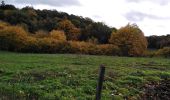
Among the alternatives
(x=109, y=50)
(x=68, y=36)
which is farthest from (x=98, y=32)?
(x=109, y=50)

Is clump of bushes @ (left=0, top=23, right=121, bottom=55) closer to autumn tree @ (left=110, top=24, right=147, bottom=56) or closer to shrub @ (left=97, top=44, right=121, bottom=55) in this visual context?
shrub @ (left=97, top=44, right=121, bottom=55)

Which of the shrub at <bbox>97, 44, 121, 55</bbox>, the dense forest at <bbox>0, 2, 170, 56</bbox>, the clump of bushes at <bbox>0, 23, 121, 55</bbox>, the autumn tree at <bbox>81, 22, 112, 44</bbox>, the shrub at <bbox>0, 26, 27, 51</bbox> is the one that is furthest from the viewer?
the autumn tree at <bbox>81, 22, 112, 44</bbox>

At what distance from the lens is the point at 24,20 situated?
97125 mm

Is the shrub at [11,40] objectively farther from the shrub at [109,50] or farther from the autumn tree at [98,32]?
the autumn tree at [98,32]

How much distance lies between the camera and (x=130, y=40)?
79.8 m

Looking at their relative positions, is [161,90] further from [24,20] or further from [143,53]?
[24,20]

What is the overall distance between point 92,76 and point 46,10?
8958 centimetres

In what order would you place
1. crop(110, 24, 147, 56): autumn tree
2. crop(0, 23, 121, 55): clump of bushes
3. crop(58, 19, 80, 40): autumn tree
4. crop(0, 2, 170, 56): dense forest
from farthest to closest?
crop(58, 19, 80, 40): autumn tree, crop(110, 24, 147, 56): autumn tree, crop(0, 2, 170, 56): dense forest, crop(0, 23, 121, 55): clump of bushes

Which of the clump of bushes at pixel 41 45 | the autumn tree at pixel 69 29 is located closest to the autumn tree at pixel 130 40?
the clump of bushes at pixel 41 45

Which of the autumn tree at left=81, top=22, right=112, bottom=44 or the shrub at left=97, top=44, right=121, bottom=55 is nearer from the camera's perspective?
the shrub at left=97, top=44, right=121, bottom=55

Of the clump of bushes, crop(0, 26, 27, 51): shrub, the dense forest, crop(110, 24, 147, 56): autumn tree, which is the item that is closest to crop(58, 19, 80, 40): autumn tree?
the dense forest

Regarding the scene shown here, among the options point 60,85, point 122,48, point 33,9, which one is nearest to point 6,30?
point 122,48

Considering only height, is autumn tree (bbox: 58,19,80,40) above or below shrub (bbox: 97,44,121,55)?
above

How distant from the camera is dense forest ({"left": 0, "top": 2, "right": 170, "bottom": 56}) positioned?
2916 inches
